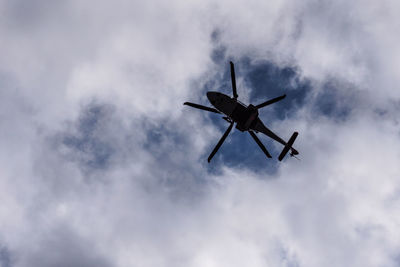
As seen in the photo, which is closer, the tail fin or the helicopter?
the helicopter

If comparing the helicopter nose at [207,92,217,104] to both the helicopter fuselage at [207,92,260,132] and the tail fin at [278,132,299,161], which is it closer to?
the helicopter fuselage at [207,92,260,132]

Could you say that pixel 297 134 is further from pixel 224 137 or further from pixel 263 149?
pixel 224 137

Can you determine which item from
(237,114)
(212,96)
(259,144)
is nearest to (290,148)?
(259,144)

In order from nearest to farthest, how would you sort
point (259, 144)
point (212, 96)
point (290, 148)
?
point (259, 144) < point (212, 96) < point (290, 148)

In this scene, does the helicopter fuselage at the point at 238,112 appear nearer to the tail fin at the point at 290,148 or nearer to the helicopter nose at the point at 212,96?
the helicopter nose at the point at 212,96

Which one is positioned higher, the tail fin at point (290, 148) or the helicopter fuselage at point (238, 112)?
the tail fin at point (290, 148)

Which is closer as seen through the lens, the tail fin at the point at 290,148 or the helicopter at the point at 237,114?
the helicopter at the point at 237,114

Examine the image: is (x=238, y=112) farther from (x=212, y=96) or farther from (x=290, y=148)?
(x=290, y=148)

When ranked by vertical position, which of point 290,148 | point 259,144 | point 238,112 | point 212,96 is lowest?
point 259,144

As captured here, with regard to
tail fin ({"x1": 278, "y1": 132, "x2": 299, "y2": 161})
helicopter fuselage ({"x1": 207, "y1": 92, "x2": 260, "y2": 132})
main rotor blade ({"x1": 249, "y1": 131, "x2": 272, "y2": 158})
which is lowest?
main rotor blade ({"x1": 249, "y1": 131, "x2": 272, "y2": 158})

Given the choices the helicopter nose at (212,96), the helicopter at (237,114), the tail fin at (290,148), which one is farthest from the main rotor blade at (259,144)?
the helicopter nose at (212,96)

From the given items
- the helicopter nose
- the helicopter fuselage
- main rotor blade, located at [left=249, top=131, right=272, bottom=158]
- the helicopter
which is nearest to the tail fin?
the helicopter

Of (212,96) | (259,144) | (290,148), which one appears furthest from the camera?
(290,148)

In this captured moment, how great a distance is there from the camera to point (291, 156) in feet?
147
